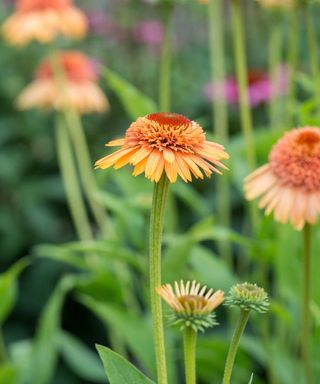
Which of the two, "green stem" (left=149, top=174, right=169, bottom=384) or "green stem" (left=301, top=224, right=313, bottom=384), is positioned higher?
"green stem" (left=301, top=224, right=313, bottom=384)

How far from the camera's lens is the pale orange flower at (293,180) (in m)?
0.90

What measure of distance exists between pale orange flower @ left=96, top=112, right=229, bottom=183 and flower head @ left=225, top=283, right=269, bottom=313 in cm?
9

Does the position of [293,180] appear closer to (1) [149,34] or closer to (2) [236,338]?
(2) [236,338]

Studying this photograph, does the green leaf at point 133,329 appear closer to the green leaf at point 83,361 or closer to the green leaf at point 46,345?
the green leaf at point 46,345

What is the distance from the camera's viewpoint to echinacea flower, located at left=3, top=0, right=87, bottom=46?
69.7 inches

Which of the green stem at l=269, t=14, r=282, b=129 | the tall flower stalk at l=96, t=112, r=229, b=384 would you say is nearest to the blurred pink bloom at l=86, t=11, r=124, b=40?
the green stem at l=269, t=14, r=282, b=129

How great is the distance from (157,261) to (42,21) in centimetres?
120

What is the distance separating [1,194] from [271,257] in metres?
1.20

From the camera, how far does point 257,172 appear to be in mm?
995

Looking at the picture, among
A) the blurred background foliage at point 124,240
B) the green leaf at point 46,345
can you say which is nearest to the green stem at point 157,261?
the blurred background foliage at point 124,240

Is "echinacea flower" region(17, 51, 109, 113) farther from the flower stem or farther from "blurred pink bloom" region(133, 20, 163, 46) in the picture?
the flower stem

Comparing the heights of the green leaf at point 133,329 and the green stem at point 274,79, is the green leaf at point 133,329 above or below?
below

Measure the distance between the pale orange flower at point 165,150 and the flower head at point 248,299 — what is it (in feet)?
0.31

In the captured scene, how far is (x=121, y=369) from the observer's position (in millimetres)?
709
